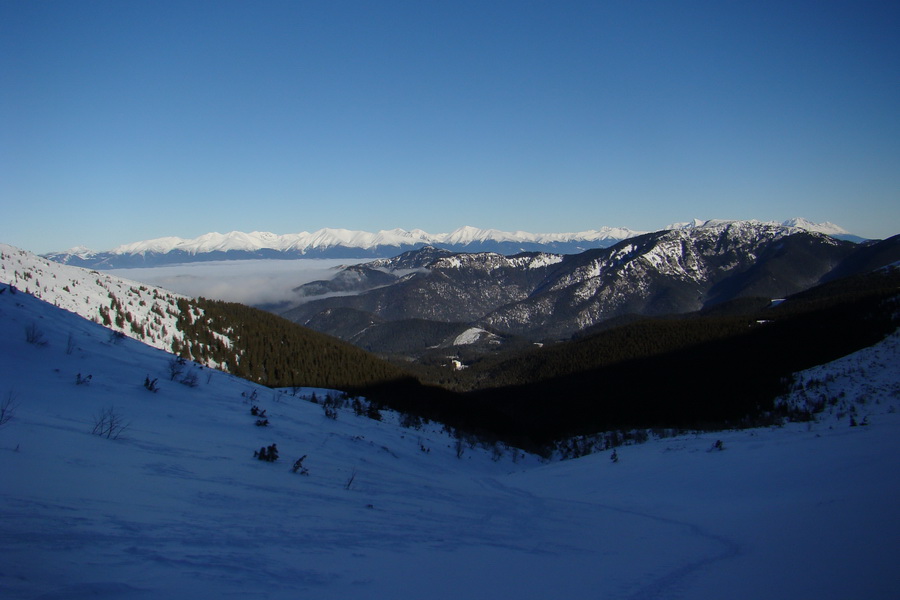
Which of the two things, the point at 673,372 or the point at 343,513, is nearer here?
the point at 343,513

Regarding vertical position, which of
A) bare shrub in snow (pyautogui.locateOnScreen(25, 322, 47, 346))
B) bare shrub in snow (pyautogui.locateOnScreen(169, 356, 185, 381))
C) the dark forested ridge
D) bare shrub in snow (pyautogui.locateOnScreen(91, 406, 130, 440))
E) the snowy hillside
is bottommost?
the dark forested ridge

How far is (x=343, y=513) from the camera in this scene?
5.86m

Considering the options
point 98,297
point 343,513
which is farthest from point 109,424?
point 98,297

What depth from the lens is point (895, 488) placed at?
19.6 feet

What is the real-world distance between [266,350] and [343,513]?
4081 centimetres

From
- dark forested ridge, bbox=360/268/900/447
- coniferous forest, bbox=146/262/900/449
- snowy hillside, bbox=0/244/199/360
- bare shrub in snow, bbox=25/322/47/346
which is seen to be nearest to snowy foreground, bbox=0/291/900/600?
bare shrub in snow, bbox=25/322/47/346

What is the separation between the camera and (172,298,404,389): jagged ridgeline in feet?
122

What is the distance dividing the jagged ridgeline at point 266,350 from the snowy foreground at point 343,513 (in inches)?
1077

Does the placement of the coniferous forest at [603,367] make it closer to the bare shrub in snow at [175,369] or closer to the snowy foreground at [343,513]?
the bare shrub in snow at [175,369]

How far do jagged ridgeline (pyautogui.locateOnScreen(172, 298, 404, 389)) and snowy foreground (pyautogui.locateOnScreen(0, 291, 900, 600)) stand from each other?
2734 centimetres

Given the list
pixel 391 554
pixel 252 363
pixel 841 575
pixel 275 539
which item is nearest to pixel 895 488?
pixel 841 575

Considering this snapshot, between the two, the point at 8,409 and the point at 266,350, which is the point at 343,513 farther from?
the point at 266,350

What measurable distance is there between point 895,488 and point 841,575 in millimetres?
3194

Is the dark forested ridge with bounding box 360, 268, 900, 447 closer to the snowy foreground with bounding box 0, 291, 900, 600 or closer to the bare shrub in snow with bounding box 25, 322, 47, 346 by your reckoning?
the snowy foreground with bounding box 0, 291, 900, 600
